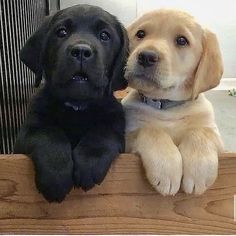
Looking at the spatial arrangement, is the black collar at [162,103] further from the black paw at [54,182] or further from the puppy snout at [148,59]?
the black paw at [54,182]

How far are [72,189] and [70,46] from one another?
265 mm

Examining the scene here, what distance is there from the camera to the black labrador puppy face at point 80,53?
0.88m

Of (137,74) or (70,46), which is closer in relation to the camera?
(70,46)

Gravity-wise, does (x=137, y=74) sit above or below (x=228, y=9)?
above

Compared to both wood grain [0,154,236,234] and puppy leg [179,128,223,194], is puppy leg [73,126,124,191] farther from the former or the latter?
puppy leg [179,128,223,194]

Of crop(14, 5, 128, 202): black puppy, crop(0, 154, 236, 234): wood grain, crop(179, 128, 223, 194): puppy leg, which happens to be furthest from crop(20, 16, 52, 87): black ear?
crop(179, 128, 223, 194): puppy leg

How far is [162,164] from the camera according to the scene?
867mm

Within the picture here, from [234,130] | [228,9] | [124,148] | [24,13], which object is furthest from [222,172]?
[228,9]

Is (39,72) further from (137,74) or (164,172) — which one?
(164,172)

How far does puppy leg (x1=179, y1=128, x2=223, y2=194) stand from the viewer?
0.86 m

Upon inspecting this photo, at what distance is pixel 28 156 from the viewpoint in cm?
85

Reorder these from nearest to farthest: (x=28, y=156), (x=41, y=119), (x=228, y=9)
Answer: (x=28, y=156) < (x=41, y=119) < (x=228, y=9)

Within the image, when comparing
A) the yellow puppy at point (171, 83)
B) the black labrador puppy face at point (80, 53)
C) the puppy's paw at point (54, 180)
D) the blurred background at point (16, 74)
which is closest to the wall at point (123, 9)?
the blurred background at point (16, 74)

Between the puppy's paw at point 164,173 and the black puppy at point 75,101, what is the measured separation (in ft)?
0.24
